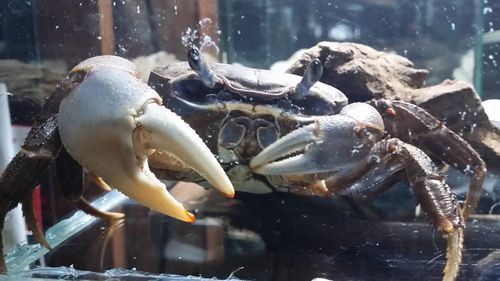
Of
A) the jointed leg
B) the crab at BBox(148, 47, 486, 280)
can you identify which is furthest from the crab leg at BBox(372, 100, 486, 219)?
the jointed leg

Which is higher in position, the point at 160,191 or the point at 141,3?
the point at 141,3

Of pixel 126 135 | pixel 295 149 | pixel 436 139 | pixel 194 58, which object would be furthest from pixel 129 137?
pixel 436 139

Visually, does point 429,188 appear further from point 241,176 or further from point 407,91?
point 407,91

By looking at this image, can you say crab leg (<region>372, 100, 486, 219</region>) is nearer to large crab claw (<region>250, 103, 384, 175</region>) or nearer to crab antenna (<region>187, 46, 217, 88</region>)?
large crab claw (<region>250, 103, 384, 175</region>)

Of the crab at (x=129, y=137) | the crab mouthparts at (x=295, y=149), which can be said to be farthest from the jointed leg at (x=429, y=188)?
the crab at (x=129, y=137)

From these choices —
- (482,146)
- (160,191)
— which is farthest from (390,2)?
(160,191)

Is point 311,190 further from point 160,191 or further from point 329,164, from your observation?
point 160,191
